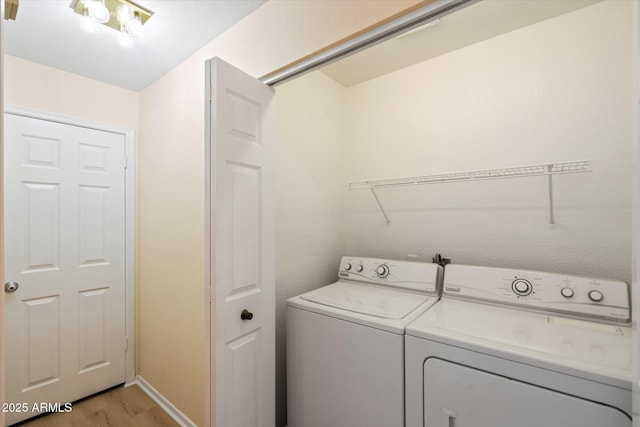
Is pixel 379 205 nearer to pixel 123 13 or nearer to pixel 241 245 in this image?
pixel 241 245

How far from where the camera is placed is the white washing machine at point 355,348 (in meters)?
1.29

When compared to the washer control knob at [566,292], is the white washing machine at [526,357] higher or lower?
lower

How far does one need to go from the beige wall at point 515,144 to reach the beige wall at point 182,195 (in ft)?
2.49

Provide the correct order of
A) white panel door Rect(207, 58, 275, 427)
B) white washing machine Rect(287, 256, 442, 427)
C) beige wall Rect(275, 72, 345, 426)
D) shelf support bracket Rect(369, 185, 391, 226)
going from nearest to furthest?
white panel door Rect(207, 58, 275, 427) → white washing machine Rect(287, 256, 442, 427) → beige wall Rect(275, 72, 345, 426) → shelf support bracket Rect(369, 185, 391, 226)

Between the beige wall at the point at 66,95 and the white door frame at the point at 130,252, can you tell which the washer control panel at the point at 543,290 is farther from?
the beige wall at the point at 66,95

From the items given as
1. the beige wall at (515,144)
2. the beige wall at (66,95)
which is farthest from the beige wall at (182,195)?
the beige wall at (515,144)

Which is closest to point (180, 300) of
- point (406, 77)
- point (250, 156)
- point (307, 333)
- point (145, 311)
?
point (145, 311)

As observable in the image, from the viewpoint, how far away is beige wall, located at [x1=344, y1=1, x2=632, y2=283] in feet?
4.75

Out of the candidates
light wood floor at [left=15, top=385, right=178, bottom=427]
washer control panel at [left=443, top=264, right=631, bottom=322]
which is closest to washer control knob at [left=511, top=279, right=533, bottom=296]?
washer control panel at [left=443, top=264, right=631, bottom=322]

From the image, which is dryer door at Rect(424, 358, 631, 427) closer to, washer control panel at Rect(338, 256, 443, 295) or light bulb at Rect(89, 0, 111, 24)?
washer control panel at Rect(338, 256, 443, 295)

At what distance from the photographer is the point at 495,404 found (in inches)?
41.4

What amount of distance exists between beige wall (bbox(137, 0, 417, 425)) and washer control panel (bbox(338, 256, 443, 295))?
25 cm

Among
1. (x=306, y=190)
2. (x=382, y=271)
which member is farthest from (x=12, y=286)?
(x=382, y=271)

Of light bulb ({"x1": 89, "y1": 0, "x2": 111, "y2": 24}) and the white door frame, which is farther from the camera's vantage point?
the white door frame
